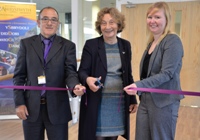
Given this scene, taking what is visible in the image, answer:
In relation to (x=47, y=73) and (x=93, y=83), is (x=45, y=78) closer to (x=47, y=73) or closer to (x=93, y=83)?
(x=47, y=73)

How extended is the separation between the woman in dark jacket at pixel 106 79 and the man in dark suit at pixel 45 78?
0.53 ft

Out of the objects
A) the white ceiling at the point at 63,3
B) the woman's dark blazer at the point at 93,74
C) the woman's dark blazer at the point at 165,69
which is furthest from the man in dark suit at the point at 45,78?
the white ceiling at the point at 63,3

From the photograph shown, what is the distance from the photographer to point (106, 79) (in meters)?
1.80

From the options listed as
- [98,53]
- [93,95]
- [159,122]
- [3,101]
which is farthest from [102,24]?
[3,101]

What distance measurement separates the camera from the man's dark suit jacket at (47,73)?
166cm

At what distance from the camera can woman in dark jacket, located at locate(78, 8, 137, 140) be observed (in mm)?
1781

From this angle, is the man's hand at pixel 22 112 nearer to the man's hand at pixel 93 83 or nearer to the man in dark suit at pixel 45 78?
the man in dark suit at pixel 45 78

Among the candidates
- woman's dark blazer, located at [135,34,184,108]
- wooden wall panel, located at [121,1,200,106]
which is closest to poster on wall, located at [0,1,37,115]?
wooden wall panel, located at [121,1,200,106]

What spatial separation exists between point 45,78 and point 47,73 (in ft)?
0.14

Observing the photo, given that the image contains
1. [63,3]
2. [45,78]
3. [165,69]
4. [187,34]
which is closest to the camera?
[165,69]

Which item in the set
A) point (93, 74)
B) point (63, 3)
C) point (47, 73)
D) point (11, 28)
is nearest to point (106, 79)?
point (93, 74)

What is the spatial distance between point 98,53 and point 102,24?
0.79ft

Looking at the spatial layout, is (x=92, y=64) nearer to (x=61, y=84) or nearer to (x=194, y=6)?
(x=61, y=84)

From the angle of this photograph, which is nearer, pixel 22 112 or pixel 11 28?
pixel 22 112
